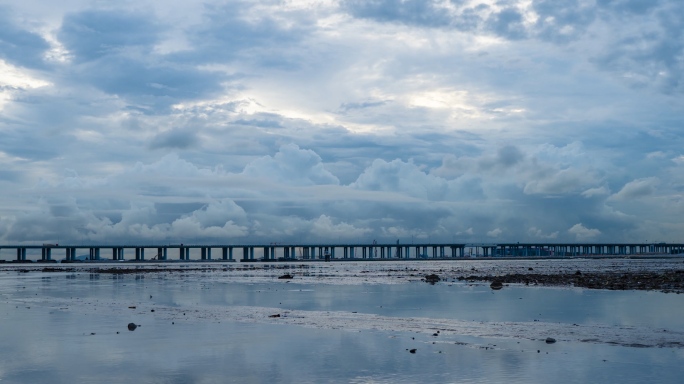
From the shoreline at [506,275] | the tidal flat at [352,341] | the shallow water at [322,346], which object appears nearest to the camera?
the shallow water at [322,346]

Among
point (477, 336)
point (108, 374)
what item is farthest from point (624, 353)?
point (108, 374)

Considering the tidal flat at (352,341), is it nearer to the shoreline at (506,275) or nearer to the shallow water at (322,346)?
the shallow water at (322,346)

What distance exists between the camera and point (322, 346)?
20906 millimetres

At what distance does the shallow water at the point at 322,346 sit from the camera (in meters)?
16.4

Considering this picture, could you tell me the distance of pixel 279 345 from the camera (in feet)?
69.6

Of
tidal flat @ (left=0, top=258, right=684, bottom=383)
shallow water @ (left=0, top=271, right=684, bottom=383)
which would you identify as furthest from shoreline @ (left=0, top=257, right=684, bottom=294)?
shallow water @ (left=0, top=271, right=684, bottom=383)

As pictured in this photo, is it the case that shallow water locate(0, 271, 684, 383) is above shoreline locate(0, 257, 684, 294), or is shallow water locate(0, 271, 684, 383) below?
above

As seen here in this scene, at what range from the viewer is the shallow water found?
16.4 metres

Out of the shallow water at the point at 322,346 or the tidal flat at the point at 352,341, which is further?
the tidal flat at the point at 352,341

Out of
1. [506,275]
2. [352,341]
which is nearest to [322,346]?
[352,341]

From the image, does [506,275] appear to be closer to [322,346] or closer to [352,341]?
[352,341]

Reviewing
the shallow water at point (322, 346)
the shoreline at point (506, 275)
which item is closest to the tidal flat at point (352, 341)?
the shallow water at point (322, 346)

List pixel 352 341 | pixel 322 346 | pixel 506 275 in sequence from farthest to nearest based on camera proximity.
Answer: pixel 506 275 → pixel 352 341 → pixel 322 346

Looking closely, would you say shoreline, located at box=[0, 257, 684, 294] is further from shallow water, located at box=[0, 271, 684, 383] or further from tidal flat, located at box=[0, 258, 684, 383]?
shallow water, located at box=[0, 271, 684, 383]
